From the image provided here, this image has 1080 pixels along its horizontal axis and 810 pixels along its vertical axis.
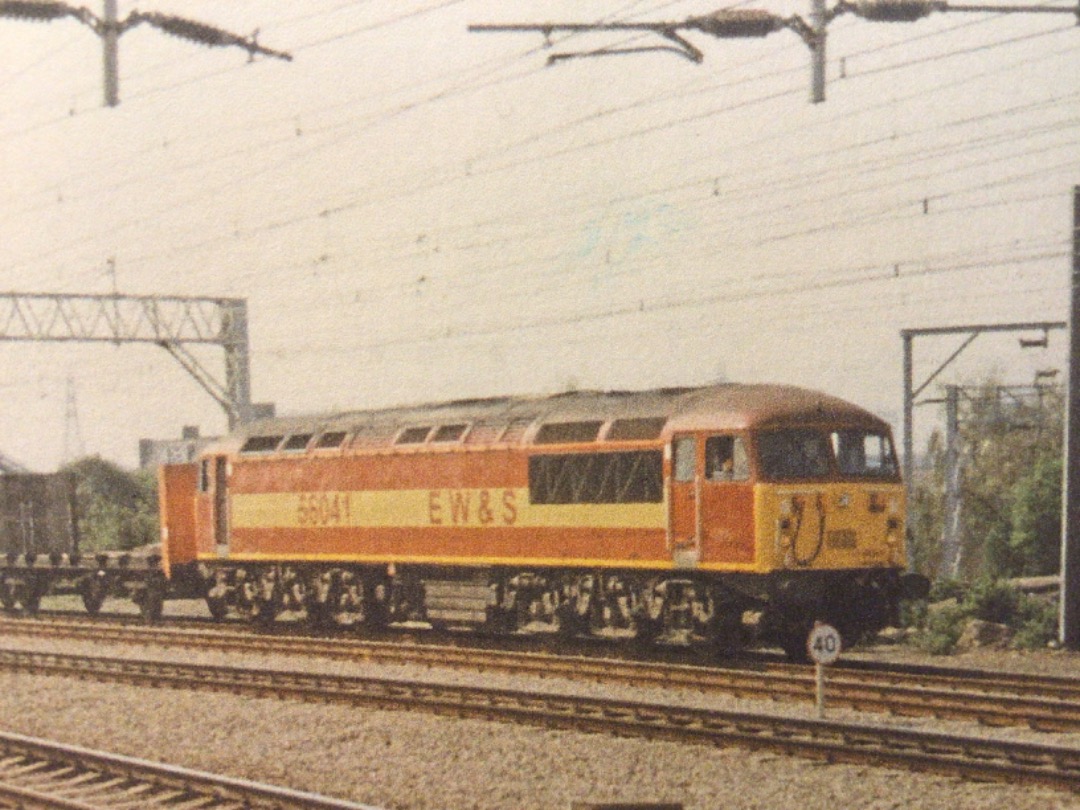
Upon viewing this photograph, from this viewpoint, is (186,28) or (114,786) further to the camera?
(186,28)

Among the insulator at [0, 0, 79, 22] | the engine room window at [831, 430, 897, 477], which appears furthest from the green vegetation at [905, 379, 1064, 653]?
the insulator at [0, 0, 79, 22]

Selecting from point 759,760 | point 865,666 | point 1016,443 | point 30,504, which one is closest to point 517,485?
point 865,666

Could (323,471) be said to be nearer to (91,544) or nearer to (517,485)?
(517,485)

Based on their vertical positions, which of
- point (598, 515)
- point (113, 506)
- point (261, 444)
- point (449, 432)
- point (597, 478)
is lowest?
point (113, 506)

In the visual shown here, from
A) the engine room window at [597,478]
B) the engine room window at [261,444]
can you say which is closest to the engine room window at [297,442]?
the engine room window at [261,444]

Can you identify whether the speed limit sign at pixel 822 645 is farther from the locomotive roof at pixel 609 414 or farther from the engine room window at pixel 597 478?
the engine room window at pixel 597 478

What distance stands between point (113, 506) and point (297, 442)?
3193cm

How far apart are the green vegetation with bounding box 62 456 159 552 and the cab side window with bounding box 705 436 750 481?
22.9 metres

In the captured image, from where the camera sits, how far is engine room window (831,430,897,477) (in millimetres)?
22828

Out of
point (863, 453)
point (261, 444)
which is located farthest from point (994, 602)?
point (261, 444)

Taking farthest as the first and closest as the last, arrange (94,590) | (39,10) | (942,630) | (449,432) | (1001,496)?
(1001,496)
(94,590)
(449,432)
(942,630)
(39,10)

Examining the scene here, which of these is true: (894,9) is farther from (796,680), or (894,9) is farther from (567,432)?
(567,432)

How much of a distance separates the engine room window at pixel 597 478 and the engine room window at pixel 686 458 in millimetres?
307

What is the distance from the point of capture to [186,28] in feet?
54.7
